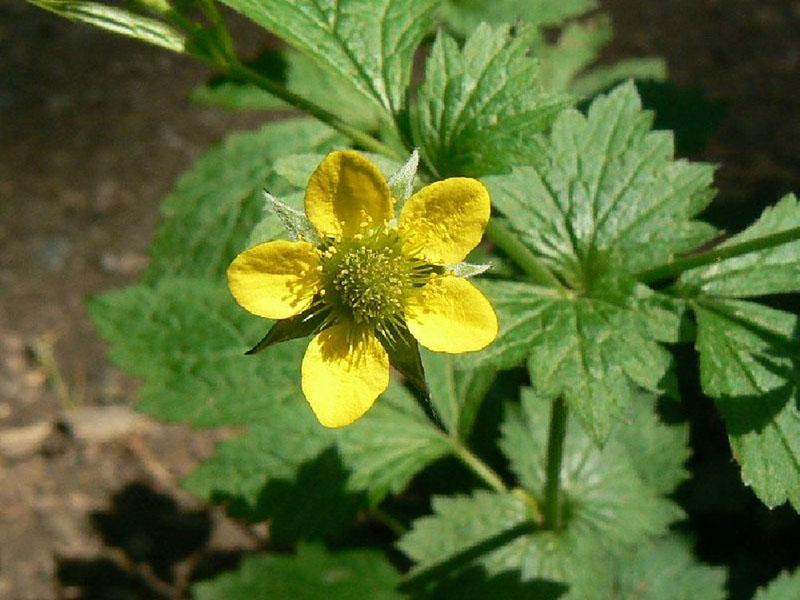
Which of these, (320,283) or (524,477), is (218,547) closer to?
(524,477)

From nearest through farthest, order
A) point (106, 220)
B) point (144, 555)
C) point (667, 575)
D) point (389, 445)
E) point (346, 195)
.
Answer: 1. point (346, 195)
2. point (389, 445)
3. point (667, 575)
4. point (144, 555)
5. point (106, 220)

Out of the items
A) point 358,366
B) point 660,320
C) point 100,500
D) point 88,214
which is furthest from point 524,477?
point 88,214

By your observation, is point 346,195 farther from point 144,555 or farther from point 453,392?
point 144,555

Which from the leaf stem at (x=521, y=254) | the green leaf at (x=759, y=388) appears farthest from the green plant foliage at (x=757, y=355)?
the leaf stem at (x=521, y=254)

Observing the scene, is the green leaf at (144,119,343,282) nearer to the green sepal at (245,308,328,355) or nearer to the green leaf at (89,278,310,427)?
the green leaf at (89,278,310,427)

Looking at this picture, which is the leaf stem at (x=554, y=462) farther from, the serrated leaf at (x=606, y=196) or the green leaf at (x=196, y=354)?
the green leaf at (x=196, y=354)

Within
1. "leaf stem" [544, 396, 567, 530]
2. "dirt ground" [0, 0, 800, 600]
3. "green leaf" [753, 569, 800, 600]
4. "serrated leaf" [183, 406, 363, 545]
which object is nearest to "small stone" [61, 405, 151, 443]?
"dirt ground" [0, 0, 800, 600]

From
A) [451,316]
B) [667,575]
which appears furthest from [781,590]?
[451,316]
